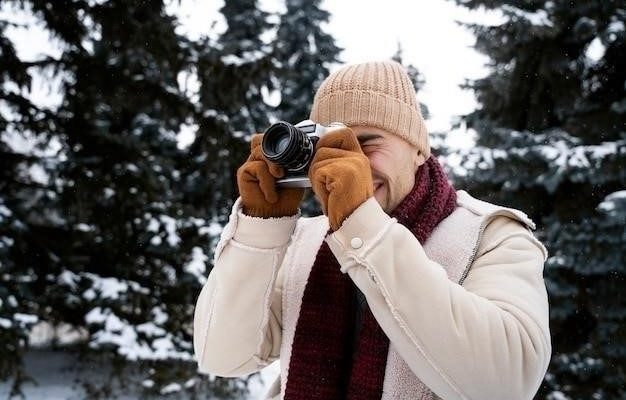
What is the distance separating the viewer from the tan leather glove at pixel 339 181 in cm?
117

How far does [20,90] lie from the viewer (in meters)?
5.41

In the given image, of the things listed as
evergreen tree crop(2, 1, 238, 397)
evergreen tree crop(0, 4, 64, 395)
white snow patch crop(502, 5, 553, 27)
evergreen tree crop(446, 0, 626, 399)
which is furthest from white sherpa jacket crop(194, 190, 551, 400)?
white snow patch crop(502, 5, 553, 27)

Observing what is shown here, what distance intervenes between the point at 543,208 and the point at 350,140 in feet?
20.9

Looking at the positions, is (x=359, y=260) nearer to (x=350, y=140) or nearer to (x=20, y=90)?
(x=350, y=140)

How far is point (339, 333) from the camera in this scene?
1429 mm

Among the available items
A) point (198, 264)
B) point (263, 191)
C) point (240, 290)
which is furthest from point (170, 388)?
point (263, 191)

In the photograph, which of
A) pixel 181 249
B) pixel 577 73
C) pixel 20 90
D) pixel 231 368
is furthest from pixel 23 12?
pixel 577 73

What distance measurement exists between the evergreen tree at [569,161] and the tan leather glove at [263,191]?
5194 millimetres

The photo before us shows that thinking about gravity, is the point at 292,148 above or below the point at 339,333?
above

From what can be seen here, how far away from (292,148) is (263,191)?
163mm

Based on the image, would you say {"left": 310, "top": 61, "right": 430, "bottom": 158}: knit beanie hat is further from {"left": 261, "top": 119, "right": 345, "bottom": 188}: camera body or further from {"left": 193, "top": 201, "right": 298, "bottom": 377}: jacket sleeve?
{"left": 193, "top": 201, "right": 298, "bottom": 377}: jacket sleeve

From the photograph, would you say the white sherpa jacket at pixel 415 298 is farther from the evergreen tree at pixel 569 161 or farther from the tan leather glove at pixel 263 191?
the evergreen tree at pixel 569 161

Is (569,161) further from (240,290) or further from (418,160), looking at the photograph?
(240,290)

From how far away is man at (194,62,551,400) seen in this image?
1126mm
